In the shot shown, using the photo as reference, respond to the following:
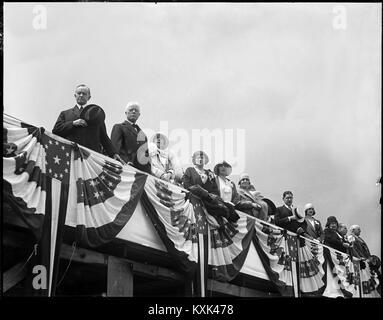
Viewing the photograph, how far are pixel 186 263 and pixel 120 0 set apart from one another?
14.2ft

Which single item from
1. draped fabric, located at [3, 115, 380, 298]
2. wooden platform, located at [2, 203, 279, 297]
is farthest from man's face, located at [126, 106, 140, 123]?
wooden platform, located at [2, 203, 279, 297]

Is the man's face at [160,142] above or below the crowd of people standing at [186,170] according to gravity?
above

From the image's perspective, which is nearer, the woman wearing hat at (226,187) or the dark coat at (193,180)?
the dark coat at (193,180)

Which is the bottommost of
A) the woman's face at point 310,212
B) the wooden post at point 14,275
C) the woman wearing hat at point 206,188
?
the wooden post at point 14,275

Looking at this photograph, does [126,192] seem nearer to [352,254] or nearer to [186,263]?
[186,263]

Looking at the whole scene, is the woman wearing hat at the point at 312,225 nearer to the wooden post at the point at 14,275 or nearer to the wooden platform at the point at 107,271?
the wooden platform at the point at 107,271

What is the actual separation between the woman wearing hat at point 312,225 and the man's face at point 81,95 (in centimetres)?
728

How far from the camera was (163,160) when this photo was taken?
1248cm

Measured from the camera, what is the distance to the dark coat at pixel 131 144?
37.7 feet

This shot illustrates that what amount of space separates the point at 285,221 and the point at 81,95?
6.33m

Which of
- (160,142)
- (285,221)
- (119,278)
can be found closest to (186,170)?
(160,142)

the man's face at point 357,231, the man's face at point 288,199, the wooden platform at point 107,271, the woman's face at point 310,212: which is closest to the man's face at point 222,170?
the wooden platform at point 107,271

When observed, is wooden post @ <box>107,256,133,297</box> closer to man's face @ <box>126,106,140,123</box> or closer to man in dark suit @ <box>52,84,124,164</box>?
man in dark suit @ <box>52,84,124,164</box>
